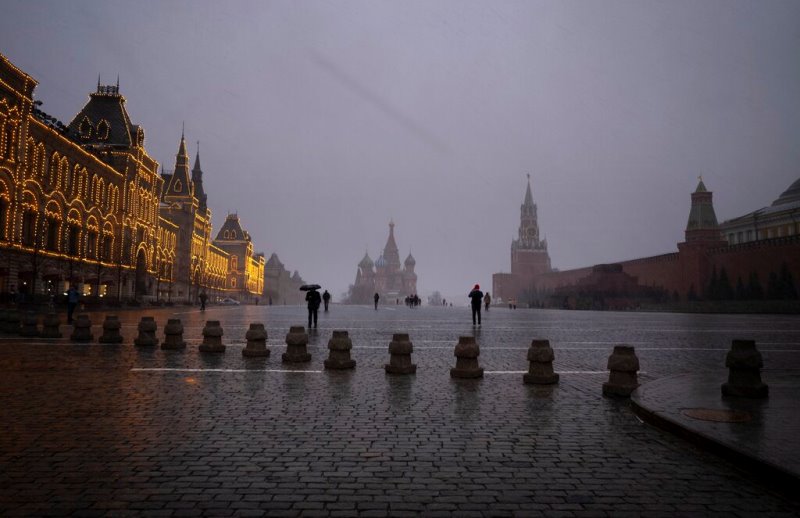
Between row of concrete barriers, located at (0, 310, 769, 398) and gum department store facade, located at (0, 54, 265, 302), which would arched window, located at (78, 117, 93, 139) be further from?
row of concrete barriers, located at (0, 310, 769, 398)

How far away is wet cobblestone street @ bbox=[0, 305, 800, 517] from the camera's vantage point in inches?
154

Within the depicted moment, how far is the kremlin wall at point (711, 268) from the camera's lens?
51.0 m

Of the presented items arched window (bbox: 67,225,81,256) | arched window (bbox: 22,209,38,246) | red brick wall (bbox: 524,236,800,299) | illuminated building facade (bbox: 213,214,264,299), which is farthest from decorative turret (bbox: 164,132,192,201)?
red brick wall (bbox: 524,236,800,299)

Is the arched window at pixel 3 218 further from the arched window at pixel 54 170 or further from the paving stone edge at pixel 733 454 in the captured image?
the paving stone edge at pixel 733 454

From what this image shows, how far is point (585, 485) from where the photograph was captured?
4.32 m

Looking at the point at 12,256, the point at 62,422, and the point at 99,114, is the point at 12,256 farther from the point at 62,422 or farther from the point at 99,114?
the point at 62,422

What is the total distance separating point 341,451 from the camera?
5.08m

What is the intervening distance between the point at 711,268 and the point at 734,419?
61891mm

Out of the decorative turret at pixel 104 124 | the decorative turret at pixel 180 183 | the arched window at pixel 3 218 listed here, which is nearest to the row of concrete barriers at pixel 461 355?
the arched window at pixel 3 218

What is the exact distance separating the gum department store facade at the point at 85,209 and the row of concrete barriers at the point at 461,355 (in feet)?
81.9

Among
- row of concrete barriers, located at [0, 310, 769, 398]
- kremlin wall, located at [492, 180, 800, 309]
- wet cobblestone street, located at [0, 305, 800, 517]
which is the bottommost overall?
wet cobblestone street, located at [0, 305, 800, 517]

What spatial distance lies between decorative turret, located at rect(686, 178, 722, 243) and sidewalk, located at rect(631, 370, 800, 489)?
6301cm

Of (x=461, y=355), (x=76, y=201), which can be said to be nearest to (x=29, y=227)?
(x=76, y=201)

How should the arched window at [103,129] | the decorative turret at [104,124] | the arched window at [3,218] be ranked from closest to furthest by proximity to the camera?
the arched window at [3,218]
the decorative turret at [104,124]
the arched window at [103,129]
